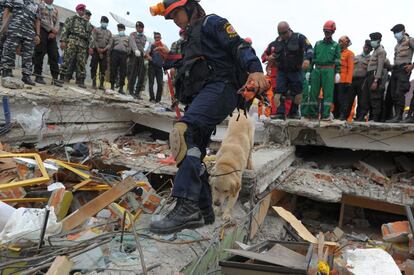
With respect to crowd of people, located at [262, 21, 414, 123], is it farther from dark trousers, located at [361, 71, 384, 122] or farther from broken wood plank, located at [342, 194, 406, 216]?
broken wood plank, located at [342, 194, 406, 216]

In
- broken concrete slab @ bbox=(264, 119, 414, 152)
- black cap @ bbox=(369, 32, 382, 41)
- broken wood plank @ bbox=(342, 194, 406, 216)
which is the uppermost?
black cap @ bbox=(369, 32, 382, 41)

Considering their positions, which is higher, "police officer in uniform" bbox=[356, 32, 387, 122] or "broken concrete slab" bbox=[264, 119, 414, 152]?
"police officer in uniform" bbox=[356, 32, 387, 122]

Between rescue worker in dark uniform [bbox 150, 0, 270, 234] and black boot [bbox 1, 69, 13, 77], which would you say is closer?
rescue worker in dark uniform [bbox 150, 0, 270, 234]

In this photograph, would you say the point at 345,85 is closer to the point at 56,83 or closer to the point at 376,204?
the point at 376,204

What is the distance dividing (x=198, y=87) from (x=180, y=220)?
0.99 m

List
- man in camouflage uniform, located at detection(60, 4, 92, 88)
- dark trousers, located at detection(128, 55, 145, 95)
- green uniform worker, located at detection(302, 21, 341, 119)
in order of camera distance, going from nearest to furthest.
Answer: green uniform worker, located at detection(302, 21, 341, 119) < man in camouflage uniform, located at detection(60, 4, 92, 88) < dark trousers, located at detection(128, 55, 145, 95)

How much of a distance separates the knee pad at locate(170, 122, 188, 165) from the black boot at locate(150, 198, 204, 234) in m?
0.31

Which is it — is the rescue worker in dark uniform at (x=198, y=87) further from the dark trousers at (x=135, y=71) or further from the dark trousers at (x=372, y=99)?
the dark trousers at (x=135, y=71)

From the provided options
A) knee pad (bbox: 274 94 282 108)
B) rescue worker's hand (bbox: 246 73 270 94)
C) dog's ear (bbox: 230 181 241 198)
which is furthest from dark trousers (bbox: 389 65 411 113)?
rescue worker's hand (bbox: 246 73 270 94)

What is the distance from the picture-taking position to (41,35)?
22.9ft

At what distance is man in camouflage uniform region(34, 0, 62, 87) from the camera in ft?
22.8

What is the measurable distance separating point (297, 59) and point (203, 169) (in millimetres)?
4166

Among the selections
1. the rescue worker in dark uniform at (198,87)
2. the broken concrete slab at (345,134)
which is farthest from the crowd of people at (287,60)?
the rescue worker in dark uniform at (198,87)

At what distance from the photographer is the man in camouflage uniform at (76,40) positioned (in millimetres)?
7824
